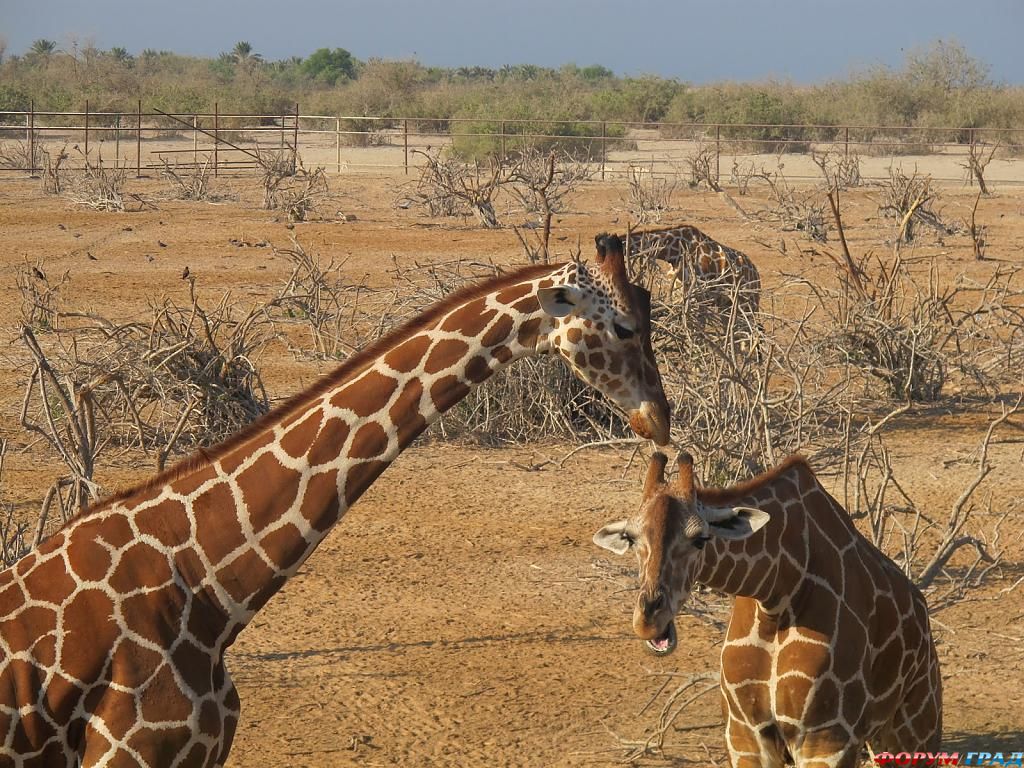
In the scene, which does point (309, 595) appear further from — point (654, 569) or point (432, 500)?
point (654, 569)

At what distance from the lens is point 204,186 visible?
28.3 m

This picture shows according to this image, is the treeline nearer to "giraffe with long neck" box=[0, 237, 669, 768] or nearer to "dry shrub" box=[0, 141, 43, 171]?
"dry shrub" box=[0, 141, 43, 171]

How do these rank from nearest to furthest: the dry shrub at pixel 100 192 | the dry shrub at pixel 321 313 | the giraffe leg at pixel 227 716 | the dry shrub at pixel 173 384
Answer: the giraffe leg at pixel 227 716, the dry shrub at pixel 173 384, the dry shrub at pixel 321 313, the dry shrub at pixel 100 192

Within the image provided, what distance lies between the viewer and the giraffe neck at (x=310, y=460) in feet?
13.5

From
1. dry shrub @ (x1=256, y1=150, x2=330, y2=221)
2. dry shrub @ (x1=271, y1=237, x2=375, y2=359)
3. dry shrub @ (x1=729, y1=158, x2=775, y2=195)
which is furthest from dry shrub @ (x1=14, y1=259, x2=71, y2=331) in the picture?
dry shrub @ (x1=729, y1=158, x2=775, y2=195)

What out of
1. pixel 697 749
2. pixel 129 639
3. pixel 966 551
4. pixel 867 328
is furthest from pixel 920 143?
pixel 129 639

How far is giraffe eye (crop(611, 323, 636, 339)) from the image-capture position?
14.1ft

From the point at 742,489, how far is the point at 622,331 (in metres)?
0.83

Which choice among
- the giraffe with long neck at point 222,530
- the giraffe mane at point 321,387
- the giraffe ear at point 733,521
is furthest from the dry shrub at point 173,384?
the giraffe ear at point 733,521

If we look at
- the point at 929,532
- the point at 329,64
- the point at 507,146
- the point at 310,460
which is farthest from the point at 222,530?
the point at 329,64

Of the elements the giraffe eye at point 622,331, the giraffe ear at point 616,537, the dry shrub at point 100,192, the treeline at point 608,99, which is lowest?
the giraffe ear at point 616,537

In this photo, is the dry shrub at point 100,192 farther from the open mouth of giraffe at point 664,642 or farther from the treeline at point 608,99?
the open mouth of giraffe at point 664,642

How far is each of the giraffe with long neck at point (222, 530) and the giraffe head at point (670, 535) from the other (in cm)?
23

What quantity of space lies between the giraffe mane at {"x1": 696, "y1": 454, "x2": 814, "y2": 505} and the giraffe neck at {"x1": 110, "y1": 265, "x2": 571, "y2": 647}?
0.80 m
